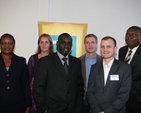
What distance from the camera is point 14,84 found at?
253 centimetres

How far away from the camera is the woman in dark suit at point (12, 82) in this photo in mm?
2473

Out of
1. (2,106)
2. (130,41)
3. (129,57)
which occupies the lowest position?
(2,106)

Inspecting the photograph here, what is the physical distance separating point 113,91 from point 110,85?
89mm

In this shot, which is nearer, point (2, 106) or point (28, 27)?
point (2, 106)

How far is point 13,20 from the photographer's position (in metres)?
4.12

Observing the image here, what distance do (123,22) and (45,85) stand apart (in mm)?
2594

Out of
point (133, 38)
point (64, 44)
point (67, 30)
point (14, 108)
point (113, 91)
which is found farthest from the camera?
point (67, 30)

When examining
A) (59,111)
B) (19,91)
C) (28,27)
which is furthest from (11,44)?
(28,27)

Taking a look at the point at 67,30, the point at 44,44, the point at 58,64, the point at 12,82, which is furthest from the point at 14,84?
the point at 67,30

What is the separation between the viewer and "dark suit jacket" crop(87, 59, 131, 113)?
227cm

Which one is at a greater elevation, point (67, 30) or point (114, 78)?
point (67, 30)

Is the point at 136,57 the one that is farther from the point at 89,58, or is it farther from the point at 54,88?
the point at 54,88

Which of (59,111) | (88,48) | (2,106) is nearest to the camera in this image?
(59,111)

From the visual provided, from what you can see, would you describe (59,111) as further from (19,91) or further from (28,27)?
(28,27)
